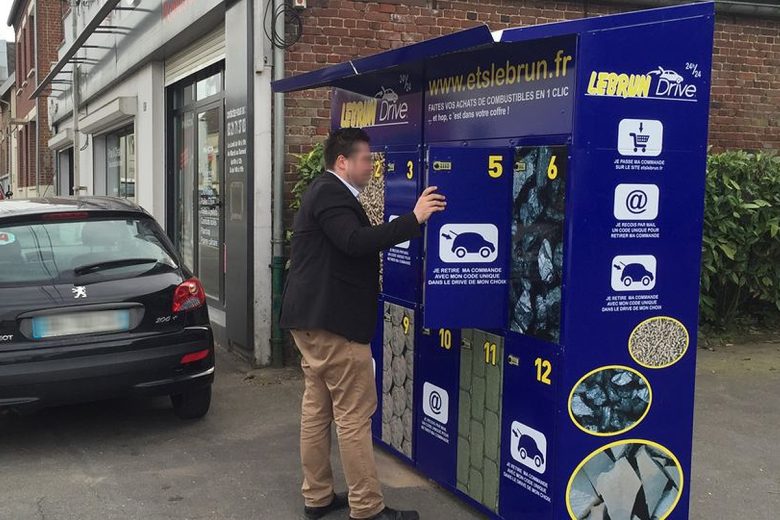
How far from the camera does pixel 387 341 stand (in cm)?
478

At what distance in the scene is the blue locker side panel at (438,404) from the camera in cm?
418

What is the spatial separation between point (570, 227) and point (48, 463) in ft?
11.4

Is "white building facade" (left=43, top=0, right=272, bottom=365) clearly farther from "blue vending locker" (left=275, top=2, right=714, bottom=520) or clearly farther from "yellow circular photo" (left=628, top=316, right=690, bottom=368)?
"yellow circular photo" (left=628, top=316, right=690, bottom=368)

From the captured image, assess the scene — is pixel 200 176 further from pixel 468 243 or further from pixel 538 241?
pixel 538 241

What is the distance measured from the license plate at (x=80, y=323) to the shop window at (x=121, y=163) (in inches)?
345

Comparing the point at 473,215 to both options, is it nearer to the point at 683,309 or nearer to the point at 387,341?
the point at 683,309

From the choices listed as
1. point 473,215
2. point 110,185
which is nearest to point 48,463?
point 473,215

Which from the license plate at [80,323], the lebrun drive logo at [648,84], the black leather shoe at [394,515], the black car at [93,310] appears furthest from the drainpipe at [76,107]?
the lebrun drive logo at [648,84]

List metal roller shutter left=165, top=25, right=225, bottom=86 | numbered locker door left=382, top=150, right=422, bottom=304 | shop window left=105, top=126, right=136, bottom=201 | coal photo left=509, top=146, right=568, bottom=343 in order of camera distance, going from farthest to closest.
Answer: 1. shop window left=105, top=126, right=136, bottom=201
2. metal roller shutter left=165, top=25, right=225, bottom=86
3. numbered locker door left=382, top=150, right=422, bottom=304
4. coal photo left=509, top=146, right=568, bottom=343

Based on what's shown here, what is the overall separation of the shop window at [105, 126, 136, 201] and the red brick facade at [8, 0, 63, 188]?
6562mm

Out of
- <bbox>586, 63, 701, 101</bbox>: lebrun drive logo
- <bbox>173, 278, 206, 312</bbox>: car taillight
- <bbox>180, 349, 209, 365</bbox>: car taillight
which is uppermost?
<bbox>586, 63, 701, 101</bbox>: lebrun drive logo

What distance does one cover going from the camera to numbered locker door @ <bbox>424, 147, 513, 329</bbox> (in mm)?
3641

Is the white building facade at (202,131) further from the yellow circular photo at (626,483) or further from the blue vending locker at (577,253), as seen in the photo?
the yellow circular photo at (626,483)

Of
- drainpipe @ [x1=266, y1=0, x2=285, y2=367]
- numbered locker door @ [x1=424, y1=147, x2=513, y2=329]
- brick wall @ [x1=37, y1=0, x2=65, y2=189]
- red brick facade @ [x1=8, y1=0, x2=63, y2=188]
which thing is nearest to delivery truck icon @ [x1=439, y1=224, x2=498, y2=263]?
numbered locker door @ [x1=424, y1=147, x2=513, y2=329]
